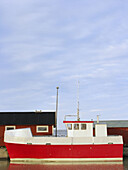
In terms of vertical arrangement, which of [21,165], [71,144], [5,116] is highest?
[5,116]

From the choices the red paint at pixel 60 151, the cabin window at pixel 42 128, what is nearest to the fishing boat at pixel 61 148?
the red paint at pixel 60 151

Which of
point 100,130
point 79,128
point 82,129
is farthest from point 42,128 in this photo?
point 100,130

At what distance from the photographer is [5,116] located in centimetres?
3148

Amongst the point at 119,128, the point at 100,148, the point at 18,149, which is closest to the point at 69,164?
the point at 100,148

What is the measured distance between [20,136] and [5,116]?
238 inches

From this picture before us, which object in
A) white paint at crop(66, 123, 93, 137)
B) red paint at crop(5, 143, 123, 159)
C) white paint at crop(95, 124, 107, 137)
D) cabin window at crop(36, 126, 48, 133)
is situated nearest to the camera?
red paint at crop(5, 143, 123, 159)

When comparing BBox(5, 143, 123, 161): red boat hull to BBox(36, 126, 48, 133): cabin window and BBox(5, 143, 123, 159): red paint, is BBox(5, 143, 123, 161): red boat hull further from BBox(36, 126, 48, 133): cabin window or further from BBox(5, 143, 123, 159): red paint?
BBox(36, 126, 48, 133): cabin window

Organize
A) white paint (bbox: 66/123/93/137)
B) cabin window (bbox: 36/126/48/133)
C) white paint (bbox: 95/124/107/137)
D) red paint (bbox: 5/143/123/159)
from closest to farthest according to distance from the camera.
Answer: red paint (bbox: 5/143/123/159) < white paint (bbox: 66/123/93/137) < white paint (bbox: 95/124/107/137) < cabin window (bbox: 36/126/48/133)

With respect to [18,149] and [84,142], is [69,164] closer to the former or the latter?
[84,142]

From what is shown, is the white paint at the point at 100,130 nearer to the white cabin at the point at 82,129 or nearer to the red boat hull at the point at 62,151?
the white cabin at the point at 82,129

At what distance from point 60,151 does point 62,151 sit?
210 mm

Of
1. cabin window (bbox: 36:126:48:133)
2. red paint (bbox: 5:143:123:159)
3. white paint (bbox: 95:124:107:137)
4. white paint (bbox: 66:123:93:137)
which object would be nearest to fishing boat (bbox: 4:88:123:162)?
red paint (bbox: 5:143:123:159)

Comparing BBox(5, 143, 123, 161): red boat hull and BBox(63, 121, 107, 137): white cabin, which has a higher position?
BBox(63, 121, 107, 137): white cabin

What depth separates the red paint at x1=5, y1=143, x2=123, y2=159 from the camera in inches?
1017
